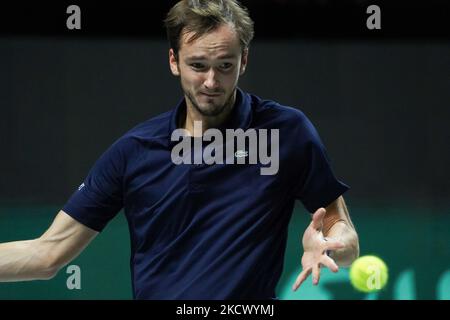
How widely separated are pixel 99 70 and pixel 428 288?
70.7 inches

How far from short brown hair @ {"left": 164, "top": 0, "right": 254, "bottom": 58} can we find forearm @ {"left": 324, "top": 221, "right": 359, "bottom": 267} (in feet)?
1.72

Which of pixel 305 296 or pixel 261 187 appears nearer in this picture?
pixel 261 187

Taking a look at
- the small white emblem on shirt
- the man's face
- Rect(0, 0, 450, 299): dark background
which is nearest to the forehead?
the man's face

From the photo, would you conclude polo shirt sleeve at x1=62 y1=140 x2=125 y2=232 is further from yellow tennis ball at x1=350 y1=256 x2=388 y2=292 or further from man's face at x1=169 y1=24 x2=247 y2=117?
yellow tennis ball at x1=350 y1=256 x2=388 y2=292

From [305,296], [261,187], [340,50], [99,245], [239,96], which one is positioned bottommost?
[305,296]

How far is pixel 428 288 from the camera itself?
414 cm

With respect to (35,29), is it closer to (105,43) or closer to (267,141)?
(105,43)

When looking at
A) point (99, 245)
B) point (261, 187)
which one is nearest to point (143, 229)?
point (261, 187)

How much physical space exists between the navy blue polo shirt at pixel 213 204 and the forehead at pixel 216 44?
0.16 m

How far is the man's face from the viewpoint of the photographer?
2.26 metres

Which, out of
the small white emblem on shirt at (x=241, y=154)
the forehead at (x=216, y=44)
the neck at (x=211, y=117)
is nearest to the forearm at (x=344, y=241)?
the small white emblem on shirt at (x=241, y=154)

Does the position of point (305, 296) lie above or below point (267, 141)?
below

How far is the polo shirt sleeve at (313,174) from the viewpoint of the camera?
7.54 feet

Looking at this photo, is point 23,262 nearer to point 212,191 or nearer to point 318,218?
point 212,191
